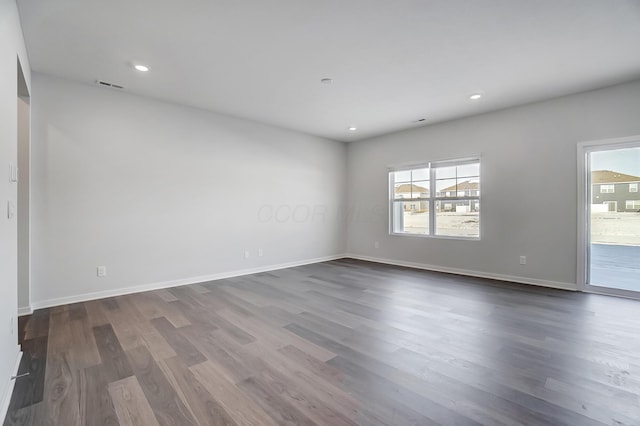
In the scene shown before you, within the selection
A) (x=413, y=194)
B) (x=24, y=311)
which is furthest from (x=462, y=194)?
(x=24, y=311)

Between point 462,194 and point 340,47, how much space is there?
11.3 ft

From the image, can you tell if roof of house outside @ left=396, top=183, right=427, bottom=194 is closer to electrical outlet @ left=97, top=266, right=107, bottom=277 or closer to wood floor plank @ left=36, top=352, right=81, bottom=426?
electrical outlet @ left=97, top=266, right=107, bottom=277

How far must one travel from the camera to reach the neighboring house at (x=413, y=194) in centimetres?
556

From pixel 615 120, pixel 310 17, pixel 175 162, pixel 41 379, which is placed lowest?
pixel 41 379

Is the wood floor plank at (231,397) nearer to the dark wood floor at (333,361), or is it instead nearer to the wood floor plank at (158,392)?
the dark wood floor at (333,361)

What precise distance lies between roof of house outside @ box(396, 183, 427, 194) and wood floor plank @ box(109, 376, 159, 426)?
512 cm

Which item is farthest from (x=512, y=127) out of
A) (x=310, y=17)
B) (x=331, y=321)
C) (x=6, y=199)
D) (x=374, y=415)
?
(x=6, y=199)

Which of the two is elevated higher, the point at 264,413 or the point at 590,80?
the point at 590,80

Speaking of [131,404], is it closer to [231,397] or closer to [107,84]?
[231,397]

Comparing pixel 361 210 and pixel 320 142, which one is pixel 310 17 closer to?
pixel 320 142

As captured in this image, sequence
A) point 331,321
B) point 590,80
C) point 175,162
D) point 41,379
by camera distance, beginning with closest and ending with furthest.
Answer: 1. point 41,379
2. point 331,321
3. point 590,80
4. point 175,162

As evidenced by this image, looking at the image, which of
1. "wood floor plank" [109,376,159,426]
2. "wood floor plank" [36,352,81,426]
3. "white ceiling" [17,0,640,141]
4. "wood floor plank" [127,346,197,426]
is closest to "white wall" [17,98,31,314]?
"white ceiling" [17,0,640,141]

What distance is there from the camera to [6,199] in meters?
1.74

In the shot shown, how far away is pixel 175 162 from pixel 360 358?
3.61 m
